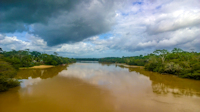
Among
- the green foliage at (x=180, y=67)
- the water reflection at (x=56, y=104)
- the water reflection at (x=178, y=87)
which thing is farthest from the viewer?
the green foliage at (x=180, y=67)

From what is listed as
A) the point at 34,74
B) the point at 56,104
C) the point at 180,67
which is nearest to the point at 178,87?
the point at 180,67

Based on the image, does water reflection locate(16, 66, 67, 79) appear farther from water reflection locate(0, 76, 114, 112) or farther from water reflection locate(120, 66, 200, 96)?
water reflection locate(120, 66, 200, 96)

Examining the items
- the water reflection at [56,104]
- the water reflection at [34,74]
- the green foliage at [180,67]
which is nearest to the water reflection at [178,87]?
the green foliage at [180,67]

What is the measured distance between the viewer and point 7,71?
10094 mm

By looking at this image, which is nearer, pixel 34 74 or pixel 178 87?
pixel 178 87

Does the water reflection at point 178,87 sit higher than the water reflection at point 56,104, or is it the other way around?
the water reflection at point 178,87

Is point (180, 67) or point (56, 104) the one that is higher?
point (180, 67)

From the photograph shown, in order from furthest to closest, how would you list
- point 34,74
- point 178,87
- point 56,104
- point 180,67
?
point 34,74, point 180,67, point 178,87, point 56,104

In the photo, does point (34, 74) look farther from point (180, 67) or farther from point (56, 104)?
point (180, 67)

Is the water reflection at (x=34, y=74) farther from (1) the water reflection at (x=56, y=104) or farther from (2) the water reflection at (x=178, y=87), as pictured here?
(2) the water reflection at (x=178, y=87)

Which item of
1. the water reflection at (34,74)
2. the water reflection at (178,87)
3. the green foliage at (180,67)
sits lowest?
the water reflection at (34,74)

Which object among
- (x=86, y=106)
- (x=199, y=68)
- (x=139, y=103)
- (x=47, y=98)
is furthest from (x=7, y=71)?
(x=199, y=68)

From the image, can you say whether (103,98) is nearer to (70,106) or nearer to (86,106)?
(86,106)

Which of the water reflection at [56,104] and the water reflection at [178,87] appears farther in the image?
the water reflection at [178,87]
